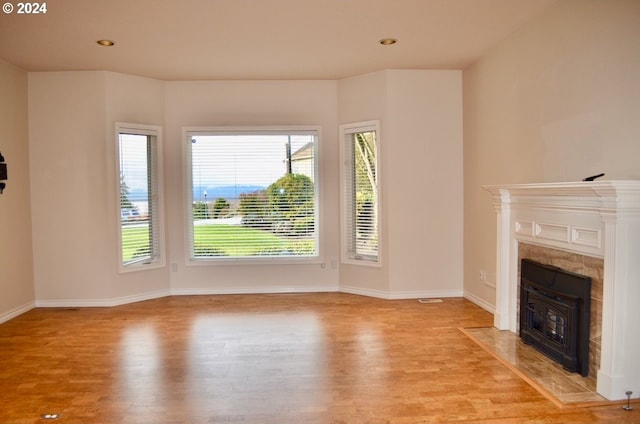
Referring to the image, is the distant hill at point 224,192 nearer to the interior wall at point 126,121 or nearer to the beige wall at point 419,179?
the interior wall at point 126,121

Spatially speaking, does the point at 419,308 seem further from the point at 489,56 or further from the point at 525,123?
the point at 489,56

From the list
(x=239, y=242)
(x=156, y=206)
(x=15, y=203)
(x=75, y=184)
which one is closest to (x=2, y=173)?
(x=15, y=203)

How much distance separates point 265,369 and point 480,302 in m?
2.95

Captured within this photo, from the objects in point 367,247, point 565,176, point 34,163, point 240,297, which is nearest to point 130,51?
point 34,163

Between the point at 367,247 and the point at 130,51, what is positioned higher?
the point at 130,51

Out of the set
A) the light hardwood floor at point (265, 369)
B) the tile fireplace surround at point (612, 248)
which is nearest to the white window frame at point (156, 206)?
the light hardwood floor at point (265, 369)

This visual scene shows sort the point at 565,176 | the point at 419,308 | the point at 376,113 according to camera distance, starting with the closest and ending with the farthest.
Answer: the point at 565,176
the point at 419,308
the point at 376,113

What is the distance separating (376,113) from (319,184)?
124 centimetres

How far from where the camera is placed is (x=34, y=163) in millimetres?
5477

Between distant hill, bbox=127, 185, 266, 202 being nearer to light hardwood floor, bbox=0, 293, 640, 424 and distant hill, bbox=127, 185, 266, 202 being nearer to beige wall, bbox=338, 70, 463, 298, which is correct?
light hardwood floor, bbox=0, 293, 640, 424

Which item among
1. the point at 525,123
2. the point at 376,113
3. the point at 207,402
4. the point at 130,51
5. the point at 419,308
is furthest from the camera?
the point at 376,113

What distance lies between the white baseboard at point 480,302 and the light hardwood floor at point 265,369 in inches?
4.3

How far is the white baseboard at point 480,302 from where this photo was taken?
4.98 m

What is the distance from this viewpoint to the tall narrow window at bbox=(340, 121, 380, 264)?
229 inches
